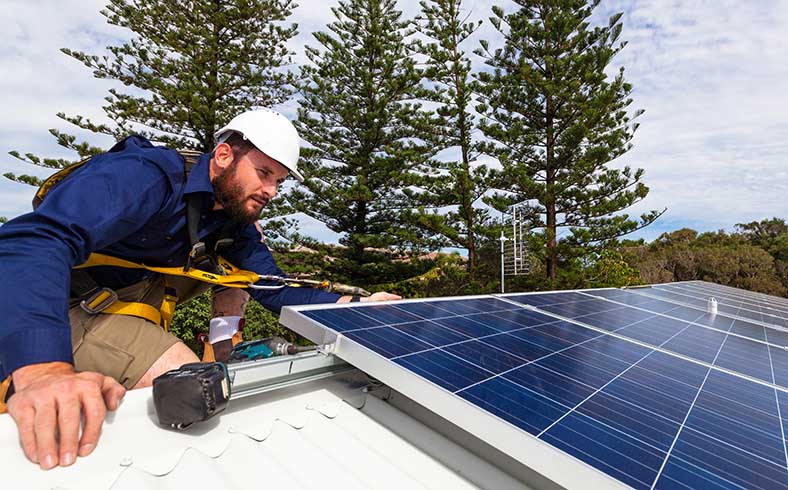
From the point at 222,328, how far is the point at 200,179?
145 cm

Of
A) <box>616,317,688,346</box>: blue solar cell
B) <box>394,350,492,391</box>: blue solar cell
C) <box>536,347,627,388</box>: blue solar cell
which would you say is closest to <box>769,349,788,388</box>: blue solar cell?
<box>616,317,688,346</box>: blue solar cell

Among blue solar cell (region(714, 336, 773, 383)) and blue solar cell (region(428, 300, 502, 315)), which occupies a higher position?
blue solar cell (region(428, 300, 502, 315))

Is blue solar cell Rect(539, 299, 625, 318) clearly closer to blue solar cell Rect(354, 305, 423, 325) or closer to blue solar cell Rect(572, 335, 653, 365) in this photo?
blue solar cell Rect(572, 335, 653, 365)

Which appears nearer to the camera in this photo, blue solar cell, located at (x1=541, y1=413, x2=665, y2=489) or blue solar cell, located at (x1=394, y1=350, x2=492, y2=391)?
blue solar cell, located at (x1=541, y1=413, x2=665, y2=489)

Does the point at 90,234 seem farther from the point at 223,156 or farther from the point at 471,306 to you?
the point at 471,306

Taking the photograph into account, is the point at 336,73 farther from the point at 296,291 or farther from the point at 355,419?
the point at 355,419

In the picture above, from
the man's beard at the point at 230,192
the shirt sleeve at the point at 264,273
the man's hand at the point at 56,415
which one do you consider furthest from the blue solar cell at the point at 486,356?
the man's beard at the point at 230,192

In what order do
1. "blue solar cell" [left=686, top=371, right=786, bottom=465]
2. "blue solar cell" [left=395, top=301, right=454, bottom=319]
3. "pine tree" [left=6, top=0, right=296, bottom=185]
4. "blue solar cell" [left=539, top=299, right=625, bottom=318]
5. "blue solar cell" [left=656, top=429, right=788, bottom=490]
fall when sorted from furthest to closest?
"pine tree" [left=6, top=0, right=296, bottom=185] < "blue solar cell" [left=539, top=299, right=625, bottom=318] < "blue solar cell" [left=395, top=301, right=454, bottom=319] < "blue solar cell" [left=686, top=371, right=786, bottom=465] < "blue solar cell" [left=656, top=429, right=788, bottom=490]

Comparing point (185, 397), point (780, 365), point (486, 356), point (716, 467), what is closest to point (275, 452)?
point (185, 397)

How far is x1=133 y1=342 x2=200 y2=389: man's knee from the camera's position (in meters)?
2.09

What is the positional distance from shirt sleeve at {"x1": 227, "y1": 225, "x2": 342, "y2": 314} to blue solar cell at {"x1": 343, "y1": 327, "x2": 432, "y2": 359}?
1315 mm

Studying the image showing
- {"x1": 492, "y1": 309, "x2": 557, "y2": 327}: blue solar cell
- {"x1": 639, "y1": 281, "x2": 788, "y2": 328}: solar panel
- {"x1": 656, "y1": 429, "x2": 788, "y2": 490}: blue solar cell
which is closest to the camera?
{"x1": 656, "y1": 429, "x2": 788, "y2": 490}: blue solar cell

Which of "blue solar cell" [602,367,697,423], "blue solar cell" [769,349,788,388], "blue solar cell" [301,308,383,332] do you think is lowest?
"blue solar cell" [769,349,788,388]

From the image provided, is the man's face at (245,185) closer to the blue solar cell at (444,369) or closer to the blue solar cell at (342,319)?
the blue solar cell at (342,319)
